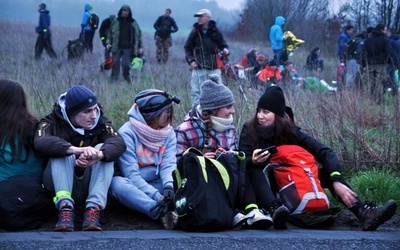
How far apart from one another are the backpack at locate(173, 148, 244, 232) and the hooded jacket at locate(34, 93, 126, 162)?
0.53 meters

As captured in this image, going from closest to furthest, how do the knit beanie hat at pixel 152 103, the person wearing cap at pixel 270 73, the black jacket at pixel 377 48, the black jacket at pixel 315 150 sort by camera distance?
1. the knit beanie hat at pixel 152 103
2. the black jacket at pixel 315 150
3. the person wearing cap at pixel 270 73
4. the black jacket at pixel 377 48

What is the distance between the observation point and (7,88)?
5.97 m

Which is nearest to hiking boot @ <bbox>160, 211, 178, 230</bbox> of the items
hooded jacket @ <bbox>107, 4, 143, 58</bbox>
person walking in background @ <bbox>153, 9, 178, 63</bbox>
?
hooded jacket @ <bbox>107, 4, 143, 58</bbox>

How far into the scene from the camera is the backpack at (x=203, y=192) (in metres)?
5.58

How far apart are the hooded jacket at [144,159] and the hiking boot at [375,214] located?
1.53 metres

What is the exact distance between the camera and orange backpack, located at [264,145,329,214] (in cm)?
612

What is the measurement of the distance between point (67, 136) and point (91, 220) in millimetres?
761

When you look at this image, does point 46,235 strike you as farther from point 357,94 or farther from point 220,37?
point 220,37

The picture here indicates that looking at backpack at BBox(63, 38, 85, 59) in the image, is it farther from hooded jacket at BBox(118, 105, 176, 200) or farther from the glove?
the glove

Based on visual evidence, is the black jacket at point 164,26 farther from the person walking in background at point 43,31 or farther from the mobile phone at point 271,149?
the mobile phone at point 271,149

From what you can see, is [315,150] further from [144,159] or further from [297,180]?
[144,159]

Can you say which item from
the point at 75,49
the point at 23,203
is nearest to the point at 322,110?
the point at 23,203

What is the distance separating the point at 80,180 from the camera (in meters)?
5.90

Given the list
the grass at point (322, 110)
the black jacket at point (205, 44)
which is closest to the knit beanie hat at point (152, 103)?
the grass at point (322, 110)
